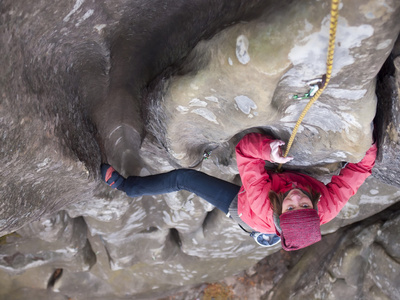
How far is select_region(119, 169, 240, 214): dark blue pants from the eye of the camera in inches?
89.5

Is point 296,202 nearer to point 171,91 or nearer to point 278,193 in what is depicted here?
point 278,193

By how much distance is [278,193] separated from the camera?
1.74m

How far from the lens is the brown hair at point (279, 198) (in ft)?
5.43

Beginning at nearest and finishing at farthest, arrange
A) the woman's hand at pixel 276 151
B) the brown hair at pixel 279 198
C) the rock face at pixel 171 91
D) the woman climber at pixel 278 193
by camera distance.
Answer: the rock face at pixel 171 91, the woman climber at pixel 278 193, the brown hair at pixel 279 198, the woman's hand at pixel 276 151

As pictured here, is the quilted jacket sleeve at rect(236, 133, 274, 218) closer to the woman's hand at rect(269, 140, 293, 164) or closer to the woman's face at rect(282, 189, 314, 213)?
the woman's hand at rect(269, 140, 293, 164)

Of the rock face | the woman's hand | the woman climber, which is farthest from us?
the woman's hand

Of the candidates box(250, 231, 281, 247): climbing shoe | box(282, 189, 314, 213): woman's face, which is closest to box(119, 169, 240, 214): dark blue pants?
box(250, 231, 281, 247): climbing shoe

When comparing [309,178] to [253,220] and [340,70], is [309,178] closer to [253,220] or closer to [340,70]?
[253,220]

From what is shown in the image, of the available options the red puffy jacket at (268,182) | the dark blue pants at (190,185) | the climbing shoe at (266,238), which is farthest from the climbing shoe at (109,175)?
the climbing shoe at (266,238)

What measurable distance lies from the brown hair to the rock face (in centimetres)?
26

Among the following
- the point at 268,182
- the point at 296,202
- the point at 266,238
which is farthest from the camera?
the point at 266,238

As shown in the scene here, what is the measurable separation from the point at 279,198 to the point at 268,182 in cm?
20

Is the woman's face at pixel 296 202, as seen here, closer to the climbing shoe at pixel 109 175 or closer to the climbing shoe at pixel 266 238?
the climbing shoe at pixel 266 238

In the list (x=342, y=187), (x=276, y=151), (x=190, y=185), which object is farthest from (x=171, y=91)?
(x=342, y=187)
